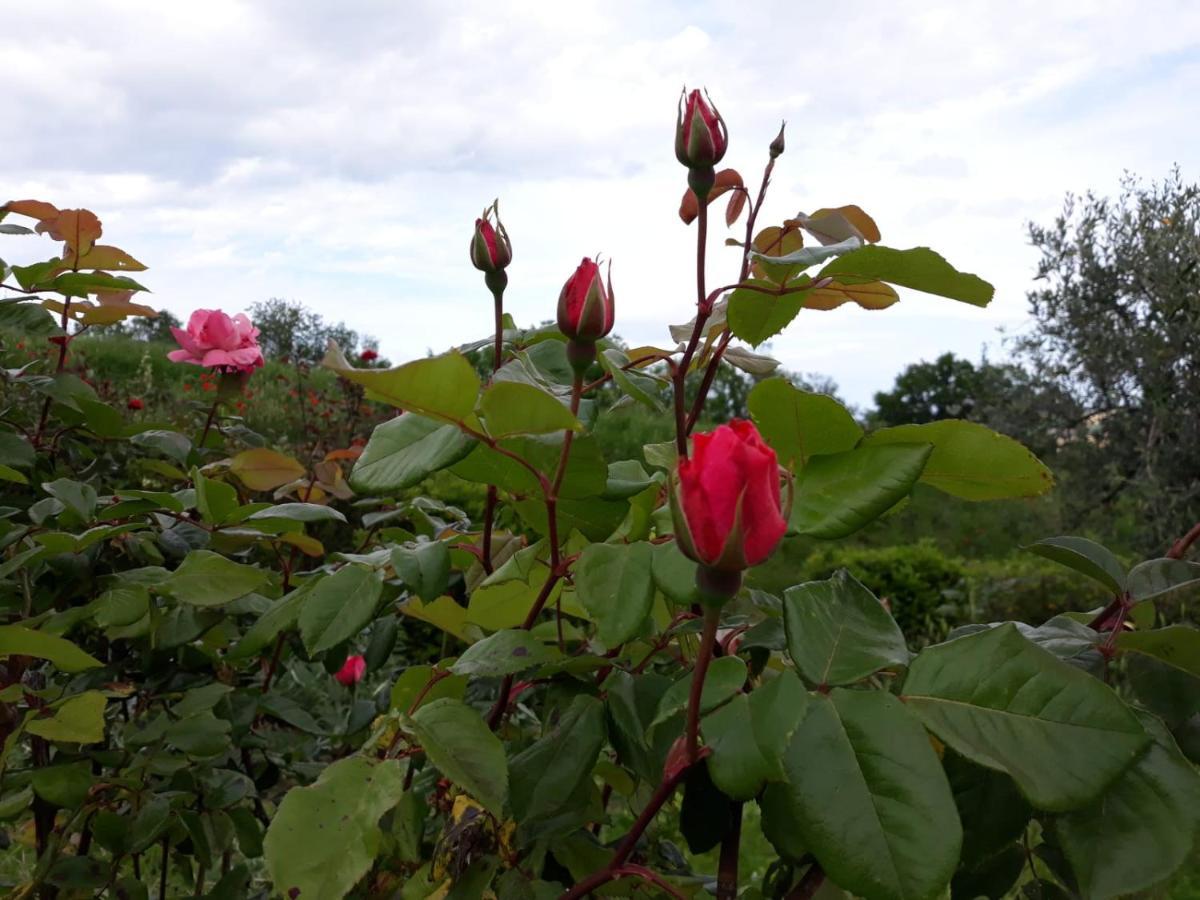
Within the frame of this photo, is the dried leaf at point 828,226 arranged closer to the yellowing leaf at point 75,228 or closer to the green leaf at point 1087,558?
the green leaf at point 1087,558

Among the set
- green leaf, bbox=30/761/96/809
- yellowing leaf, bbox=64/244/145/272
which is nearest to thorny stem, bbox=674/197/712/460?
green leaf, bbox=30/761/96/809

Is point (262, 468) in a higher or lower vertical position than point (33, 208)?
lower

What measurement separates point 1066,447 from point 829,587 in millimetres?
6830

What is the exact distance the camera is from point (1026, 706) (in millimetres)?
488

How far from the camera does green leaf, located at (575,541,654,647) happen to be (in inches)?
21.2

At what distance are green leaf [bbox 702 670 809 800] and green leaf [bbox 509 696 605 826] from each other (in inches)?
5.5

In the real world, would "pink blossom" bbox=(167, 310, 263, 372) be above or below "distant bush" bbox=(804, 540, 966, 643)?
above

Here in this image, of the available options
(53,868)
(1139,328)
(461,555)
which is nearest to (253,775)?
(53,868)

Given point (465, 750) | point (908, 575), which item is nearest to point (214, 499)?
point (465, 750)

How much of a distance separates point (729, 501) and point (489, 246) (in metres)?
0.35

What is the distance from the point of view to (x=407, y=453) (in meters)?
0.61

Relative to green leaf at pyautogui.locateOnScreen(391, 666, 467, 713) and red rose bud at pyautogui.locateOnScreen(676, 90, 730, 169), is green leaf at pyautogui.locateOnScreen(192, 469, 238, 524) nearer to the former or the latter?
green leaf at pyautogui.locateOnScreen(391, 666, 467, 713)

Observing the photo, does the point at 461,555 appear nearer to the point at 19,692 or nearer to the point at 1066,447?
the point at 19,692

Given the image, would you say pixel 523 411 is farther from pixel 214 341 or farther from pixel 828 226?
pixel 214 341
